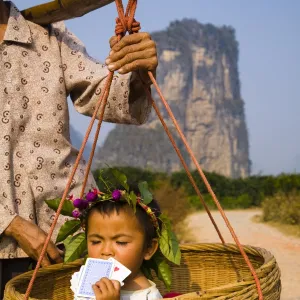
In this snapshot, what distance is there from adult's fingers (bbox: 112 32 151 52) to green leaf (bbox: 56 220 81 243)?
62cm

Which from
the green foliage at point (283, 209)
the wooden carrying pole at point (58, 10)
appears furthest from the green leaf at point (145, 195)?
the green foliage at point (283, 209)

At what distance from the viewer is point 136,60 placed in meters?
1.99

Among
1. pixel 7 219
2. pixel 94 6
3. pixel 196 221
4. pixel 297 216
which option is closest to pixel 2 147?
pixel 7 219

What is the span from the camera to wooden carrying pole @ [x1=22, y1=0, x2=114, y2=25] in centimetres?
241

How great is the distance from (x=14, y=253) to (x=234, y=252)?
918 mm

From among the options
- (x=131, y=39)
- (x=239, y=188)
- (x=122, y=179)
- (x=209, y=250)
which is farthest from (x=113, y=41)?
(x=239, y=188)

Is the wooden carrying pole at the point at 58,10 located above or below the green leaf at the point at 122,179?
above

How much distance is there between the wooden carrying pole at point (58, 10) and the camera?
2408 millimetres

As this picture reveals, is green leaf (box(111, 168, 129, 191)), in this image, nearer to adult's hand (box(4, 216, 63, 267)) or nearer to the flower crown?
the flower crown

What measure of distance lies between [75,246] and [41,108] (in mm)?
512

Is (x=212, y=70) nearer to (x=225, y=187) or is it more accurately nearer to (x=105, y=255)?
(x=225, y=187)

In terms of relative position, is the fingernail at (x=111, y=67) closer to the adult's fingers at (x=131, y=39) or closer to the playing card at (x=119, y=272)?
the adult's fingers at (x=131, y=39)

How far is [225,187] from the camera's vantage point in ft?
58.9

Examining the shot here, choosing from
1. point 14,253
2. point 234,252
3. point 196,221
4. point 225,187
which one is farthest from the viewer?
point 225,187
